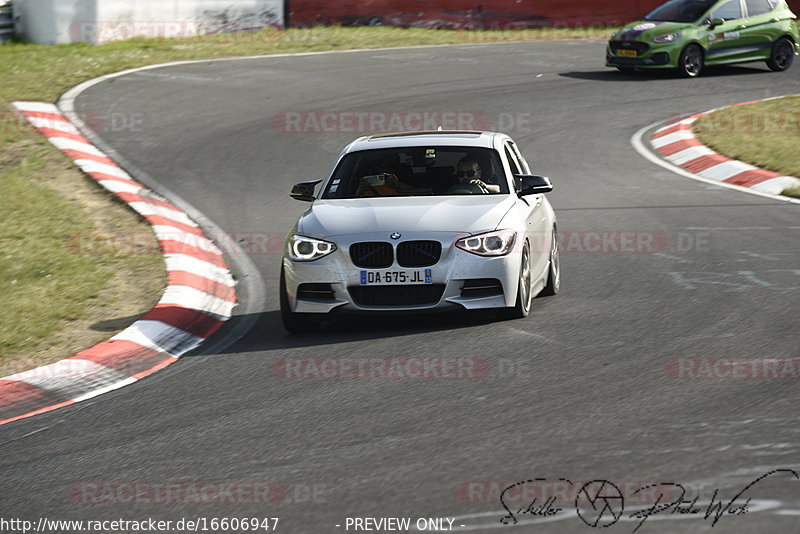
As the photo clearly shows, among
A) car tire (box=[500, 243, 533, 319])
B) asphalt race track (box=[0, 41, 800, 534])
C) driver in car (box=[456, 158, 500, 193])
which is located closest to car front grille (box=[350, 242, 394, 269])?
asphalt race track (box=[0, 41, 800, 534])

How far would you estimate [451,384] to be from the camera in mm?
7293

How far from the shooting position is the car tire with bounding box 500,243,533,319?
29.4 feet

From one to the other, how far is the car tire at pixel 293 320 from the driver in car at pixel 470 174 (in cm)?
179

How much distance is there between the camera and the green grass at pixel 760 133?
1608 centimetres

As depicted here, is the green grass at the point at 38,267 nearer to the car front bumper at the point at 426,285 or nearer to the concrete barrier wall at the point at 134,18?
the car front bumper at the point at 426,285

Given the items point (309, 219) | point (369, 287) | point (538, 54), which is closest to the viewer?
point (369, 287)

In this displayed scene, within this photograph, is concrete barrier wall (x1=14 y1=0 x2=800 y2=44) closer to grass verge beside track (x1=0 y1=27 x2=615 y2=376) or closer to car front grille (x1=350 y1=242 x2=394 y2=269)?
grass verge beside track (x1=0 y1=27 x2=615 y2=376)

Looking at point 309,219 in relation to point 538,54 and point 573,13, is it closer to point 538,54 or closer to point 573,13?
point 538,54

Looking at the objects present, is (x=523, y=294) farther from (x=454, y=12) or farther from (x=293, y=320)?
(x=454, y=12)

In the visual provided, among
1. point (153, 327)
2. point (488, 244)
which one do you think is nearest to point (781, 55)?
point (488, 244)

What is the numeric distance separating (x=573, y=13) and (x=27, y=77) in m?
14.1

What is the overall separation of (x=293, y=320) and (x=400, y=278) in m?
0.90

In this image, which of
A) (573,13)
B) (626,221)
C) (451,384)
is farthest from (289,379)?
(573,13)
